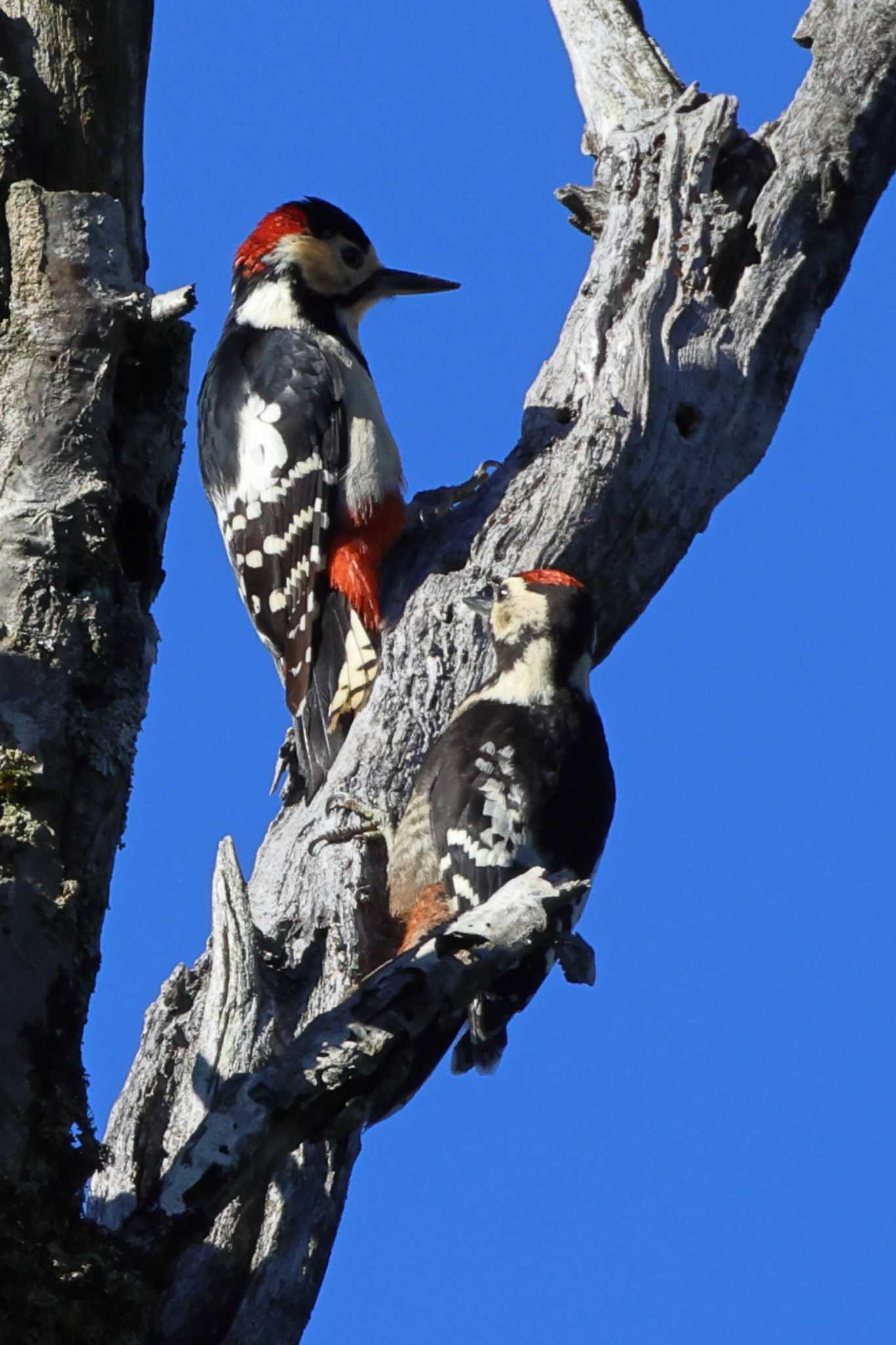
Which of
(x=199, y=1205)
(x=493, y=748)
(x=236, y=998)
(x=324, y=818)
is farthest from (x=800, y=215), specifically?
(x=199, y=1205)

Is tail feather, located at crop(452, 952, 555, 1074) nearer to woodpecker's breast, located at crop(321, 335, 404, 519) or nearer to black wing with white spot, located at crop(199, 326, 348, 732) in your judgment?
black wing with white spot, located at crop(199, 326, 348, 732)

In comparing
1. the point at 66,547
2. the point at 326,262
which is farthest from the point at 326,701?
the point at 66,547

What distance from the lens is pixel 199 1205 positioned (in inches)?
95.3

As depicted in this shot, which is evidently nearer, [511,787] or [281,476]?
[511,787]

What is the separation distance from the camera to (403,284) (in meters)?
5.91

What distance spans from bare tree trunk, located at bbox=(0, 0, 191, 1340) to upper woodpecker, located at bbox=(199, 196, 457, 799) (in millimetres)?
1483

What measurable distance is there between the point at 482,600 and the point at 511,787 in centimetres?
44

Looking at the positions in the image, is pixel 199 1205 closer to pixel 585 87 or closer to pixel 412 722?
pixel 412 722

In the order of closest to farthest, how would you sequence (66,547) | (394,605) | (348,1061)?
(348,1061)
(66,547)
(394,605)

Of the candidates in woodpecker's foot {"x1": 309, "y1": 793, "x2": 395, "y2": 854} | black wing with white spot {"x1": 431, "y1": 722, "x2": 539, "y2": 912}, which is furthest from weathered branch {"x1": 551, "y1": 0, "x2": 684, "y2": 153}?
woodpecker's foot {"x1": 309, "y1": 793, "x2": 395, "y2": 854}

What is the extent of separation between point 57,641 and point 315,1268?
1.10m

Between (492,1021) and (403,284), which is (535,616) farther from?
(403,284)

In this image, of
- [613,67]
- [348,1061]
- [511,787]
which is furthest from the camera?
[613,67]

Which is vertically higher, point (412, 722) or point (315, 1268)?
point (412, 722)
